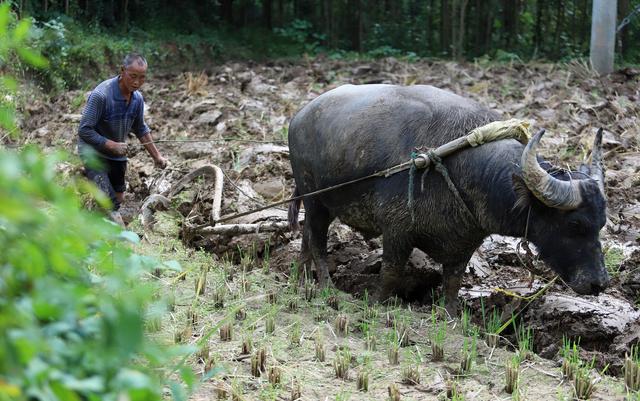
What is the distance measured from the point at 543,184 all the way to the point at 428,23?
53.7 feet

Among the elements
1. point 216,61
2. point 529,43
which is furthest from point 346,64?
point 529,43

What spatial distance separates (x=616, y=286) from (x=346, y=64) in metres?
9.45

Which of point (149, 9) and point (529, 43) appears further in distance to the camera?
point (529, 43)

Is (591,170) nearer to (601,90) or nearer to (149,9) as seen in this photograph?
(601,90)

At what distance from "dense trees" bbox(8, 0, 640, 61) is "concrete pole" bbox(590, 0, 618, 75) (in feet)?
16.5

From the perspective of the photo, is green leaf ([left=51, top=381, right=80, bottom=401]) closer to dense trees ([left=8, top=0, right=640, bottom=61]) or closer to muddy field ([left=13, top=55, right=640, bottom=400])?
muddy field ([left=13, top=55, right=640, bottom=400])

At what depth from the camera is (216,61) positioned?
15.8m

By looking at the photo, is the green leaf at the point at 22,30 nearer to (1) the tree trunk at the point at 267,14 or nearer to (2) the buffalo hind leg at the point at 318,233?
(2) the buffalo hind leg at the point at 318,233

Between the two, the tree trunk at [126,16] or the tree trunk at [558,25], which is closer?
the tree trunk at [126,16]

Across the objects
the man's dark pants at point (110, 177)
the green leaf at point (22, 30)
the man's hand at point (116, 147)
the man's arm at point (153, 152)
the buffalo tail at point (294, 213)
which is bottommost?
the buffalo tail at point (294, 213)

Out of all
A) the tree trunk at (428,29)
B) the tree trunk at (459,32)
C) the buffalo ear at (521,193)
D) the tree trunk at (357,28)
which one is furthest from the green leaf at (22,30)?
the tree trunk at (428,29)

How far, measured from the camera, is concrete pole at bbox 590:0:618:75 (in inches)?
463

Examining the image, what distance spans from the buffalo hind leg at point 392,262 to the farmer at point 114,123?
1988 millimetres

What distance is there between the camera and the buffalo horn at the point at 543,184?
4527 mm
